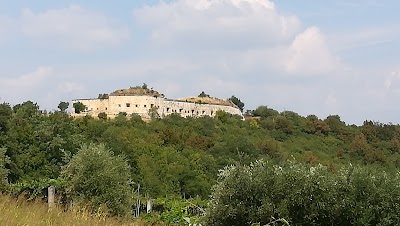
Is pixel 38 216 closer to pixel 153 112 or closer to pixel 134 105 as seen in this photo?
pixel 153 112

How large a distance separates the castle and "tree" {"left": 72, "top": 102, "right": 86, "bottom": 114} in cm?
15

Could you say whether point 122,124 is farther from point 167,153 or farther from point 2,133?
point 2,133

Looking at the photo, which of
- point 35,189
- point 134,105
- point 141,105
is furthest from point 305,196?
point 141,105

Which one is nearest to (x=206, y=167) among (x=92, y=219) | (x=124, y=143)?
(x=124, y=143)

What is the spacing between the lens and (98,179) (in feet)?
67.3

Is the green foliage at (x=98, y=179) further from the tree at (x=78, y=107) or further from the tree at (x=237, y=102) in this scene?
the tree at (x=237, y=102)

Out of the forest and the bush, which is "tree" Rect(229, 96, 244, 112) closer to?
the forest

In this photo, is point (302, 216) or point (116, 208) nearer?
point (302, 216)

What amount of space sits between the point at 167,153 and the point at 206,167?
392cm

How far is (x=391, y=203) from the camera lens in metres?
15.3

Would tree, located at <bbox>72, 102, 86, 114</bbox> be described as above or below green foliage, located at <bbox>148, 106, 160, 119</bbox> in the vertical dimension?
above

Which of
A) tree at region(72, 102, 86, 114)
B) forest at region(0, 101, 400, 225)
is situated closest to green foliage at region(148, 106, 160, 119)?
forest at region(0, 101, 400, 225)

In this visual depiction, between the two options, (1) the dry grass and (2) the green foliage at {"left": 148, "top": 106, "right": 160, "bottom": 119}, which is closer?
(1) the dry grass

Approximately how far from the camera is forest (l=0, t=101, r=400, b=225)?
1541 centimetres
